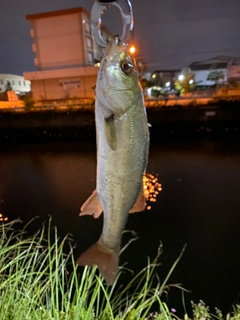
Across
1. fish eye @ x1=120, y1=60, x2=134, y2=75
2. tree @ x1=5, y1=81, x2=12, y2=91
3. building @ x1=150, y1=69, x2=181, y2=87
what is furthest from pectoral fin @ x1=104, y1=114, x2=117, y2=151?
building @ x1=150, y1=69, x2=181, y2=87

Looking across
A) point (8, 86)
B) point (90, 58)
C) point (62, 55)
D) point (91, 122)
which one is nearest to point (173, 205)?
point (91, 122)

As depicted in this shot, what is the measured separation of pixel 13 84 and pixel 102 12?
57.4ft

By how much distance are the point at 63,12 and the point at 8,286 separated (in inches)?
574

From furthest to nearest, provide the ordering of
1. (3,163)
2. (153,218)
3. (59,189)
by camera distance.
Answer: (3,163) < (59,189) < (153,218)

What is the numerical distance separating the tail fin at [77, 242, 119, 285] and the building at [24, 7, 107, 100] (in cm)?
1373

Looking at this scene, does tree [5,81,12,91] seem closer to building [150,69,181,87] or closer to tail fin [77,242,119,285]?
building [150,69,181,87]

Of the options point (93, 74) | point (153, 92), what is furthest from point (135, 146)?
point (153, 92)

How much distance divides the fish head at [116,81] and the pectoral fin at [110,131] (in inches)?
1.1

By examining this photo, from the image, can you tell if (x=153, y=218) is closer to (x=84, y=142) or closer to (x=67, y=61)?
(x=84, y=142)

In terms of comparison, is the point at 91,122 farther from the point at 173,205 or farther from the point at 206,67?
the point at 206,67

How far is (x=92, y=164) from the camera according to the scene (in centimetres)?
1055

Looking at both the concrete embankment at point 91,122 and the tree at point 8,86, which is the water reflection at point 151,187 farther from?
the tree at point 8,86

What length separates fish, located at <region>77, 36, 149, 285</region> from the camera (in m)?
1.07

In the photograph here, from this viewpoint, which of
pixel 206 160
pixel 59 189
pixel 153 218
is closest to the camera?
pixel 153 218
